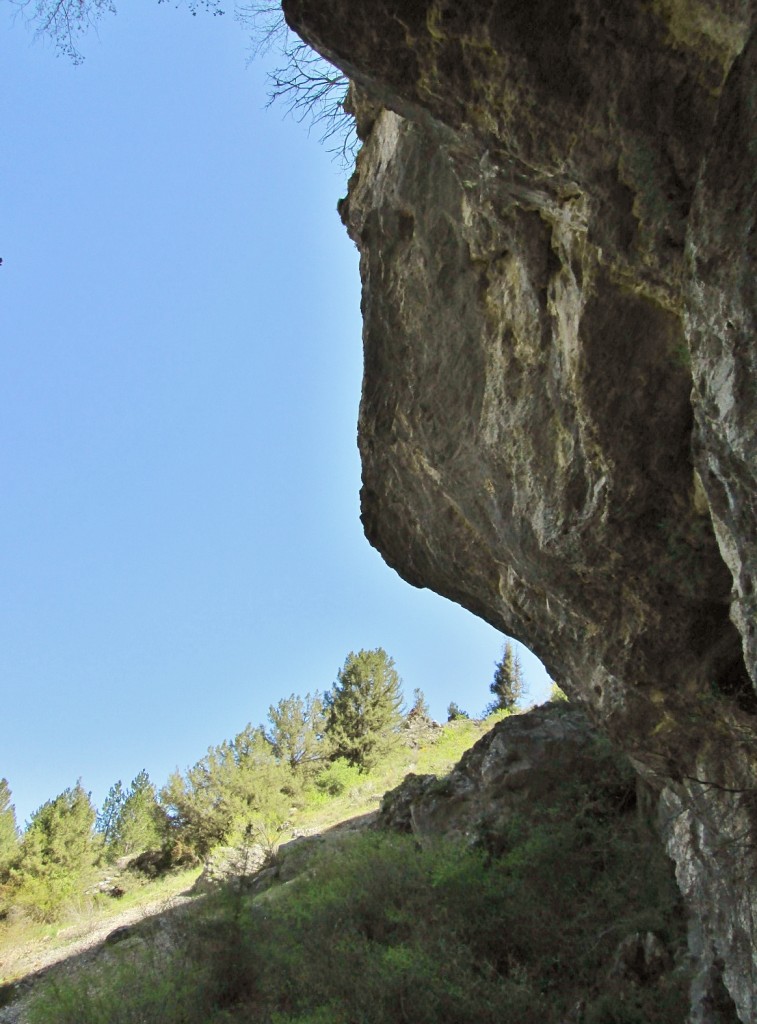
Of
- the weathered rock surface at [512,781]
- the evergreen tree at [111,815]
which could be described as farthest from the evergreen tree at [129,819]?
the weathered rock surface at [512,781]

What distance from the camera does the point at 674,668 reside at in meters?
6.13

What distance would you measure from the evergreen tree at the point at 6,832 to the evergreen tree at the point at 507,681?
22.5 metres

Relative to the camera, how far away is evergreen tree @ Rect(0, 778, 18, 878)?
2680cm

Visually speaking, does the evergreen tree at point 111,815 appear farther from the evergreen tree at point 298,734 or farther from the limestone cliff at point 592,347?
the limestone cliff at point 592,347

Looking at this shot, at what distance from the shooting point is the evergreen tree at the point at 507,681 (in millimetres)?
38156

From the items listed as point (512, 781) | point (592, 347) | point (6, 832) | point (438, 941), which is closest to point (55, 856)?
point (6, 832)

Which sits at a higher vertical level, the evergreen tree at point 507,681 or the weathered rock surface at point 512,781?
the evergreen tree at point 507,681

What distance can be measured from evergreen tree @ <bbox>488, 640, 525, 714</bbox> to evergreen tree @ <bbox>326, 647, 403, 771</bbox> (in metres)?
7.36

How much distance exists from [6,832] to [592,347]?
31.7 metres

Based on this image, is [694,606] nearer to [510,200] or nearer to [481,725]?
[510,200]

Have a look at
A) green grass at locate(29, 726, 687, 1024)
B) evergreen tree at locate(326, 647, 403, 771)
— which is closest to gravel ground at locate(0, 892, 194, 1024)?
green grass at locate(29, 726, 687, 1024)

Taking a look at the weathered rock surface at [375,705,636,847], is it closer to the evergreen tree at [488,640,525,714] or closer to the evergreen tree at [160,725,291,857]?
the evergreen tree at [160,725,291,857]

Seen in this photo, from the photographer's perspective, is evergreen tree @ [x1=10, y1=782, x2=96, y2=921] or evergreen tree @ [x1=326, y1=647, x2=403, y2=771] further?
evergreen tree @ [x1=326, y1=647, x2=403, y2=771]

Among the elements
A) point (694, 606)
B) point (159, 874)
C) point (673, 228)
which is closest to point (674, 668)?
point (694, 606)
